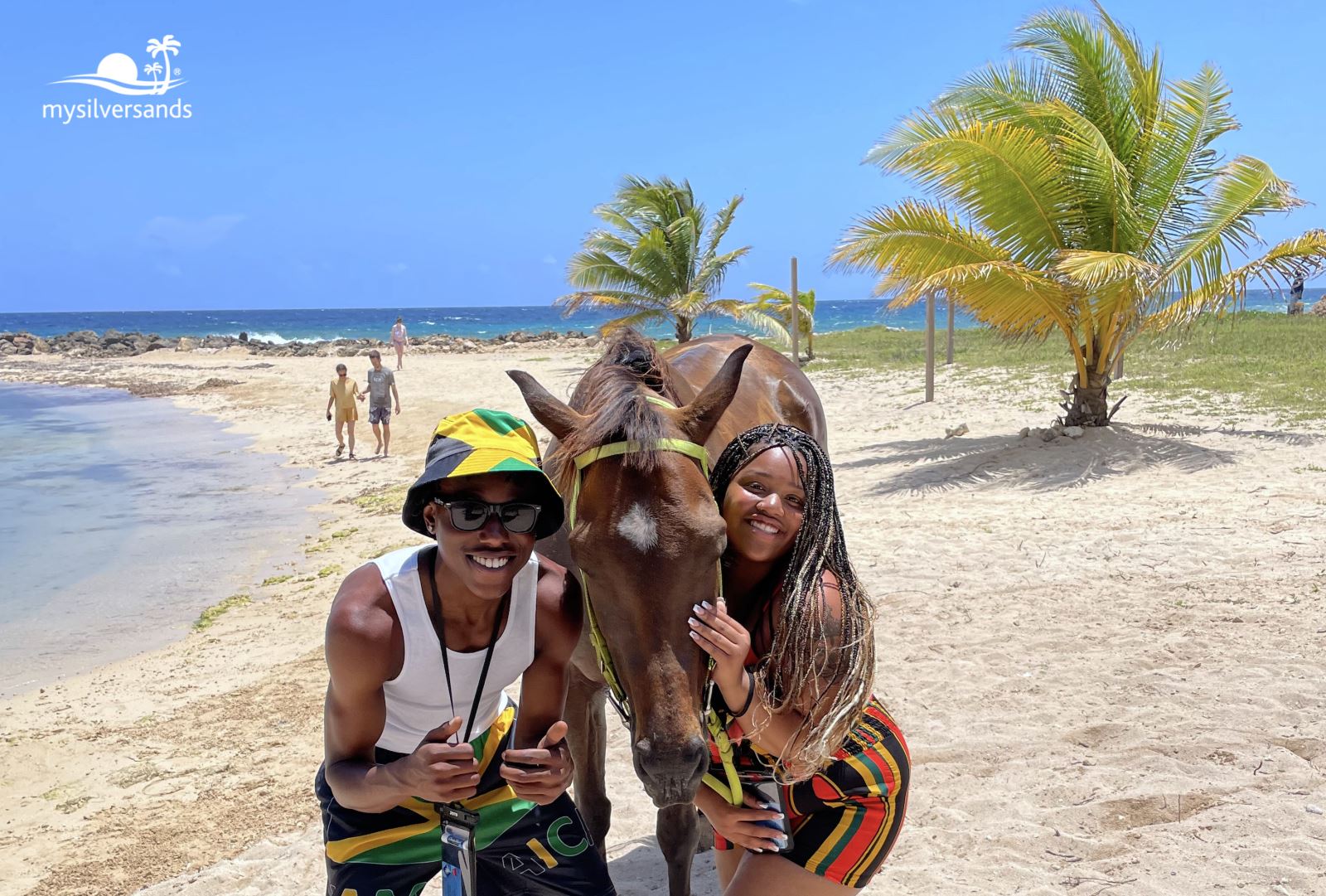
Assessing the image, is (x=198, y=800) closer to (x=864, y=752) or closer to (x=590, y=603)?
(x=590, y=603)

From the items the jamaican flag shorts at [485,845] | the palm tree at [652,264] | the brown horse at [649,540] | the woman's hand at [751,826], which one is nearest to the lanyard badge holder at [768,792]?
the woman's hand at [751,826]

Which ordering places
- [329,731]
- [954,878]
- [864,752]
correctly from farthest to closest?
[954,878]
[864,752]
[329,731]

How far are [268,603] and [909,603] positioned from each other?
19.2 ft

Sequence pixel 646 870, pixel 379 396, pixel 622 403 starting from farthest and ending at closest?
pixel 379 396
pixel 646 870
pixel 622 403

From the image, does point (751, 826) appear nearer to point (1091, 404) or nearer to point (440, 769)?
point (440, 769)

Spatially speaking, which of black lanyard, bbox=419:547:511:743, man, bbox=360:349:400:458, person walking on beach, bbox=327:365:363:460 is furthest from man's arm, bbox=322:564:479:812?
person walking on beach, bbox=327:365:363:460

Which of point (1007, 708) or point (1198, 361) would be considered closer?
point (1007, 708)

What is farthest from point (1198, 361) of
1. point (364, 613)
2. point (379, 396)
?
→ point (364, 613)

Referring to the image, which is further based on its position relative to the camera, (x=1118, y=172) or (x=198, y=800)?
(x=1118, y=172)

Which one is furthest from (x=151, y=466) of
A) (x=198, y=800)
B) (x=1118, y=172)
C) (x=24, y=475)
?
(x=1118, y=172)

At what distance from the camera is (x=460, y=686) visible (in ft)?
8.68

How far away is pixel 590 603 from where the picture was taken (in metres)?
2.73

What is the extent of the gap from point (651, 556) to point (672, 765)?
0.51 m

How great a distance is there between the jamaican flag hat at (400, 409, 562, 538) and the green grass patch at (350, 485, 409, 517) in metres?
10.1
